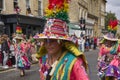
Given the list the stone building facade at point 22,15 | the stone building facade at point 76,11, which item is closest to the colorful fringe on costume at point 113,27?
the stone building facade at point 76,11

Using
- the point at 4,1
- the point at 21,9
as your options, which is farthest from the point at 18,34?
the point at 21,9

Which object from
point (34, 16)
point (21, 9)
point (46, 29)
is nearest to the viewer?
point (46, 29)

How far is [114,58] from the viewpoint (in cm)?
838

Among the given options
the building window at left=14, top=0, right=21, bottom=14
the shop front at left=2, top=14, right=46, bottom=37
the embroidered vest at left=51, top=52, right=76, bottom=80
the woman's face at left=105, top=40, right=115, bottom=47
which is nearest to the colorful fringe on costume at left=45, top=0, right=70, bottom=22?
the embroidered vest at left=51, top=52, right=76, bottom=80

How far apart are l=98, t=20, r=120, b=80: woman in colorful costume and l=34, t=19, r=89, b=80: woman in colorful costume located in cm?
480

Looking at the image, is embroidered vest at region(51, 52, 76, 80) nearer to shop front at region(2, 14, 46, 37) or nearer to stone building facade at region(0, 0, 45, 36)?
stone building facade at region(0, 0, 45, 36)

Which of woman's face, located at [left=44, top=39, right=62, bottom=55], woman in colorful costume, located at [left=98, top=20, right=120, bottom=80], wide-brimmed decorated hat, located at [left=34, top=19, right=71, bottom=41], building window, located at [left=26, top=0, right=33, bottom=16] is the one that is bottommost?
woman in colorful costume, located at [left=98, top=20, right=120, bottom=80]

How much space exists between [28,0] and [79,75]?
26.2 m

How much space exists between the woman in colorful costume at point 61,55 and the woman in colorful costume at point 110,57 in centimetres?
480

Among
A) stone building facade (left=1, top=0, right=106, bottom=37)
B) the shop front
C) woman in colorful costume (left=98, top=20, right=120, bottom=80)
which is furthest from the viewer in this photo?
stone building facade (left=1, top=0, right=106, bottom=37)

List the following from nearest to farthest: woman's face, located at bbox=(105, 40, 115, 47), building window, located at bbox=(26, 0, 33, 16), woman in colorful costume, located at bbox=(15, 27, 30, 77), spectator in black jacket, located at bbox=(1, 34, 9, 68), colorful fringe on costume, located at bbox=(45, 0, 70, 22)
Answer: colorful fringe on costume, located at bbox=(45, 0, 70, 22)
woman's face, located at bbox=(105, 40, 115, 47)
woman in colorful costume, located at bbox=(15, 27, 30, 77)
spectator in black jacket, located at bbox=(1, 34, 9, 68)
building window, located at bbox=(26, 0, 33, 16)

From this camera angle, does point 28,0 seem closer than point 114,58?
No

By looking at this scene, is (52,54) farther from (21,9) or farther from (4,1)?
(21,9)

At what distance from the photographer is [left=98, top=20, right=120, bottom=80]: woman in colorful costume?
8312 mm
